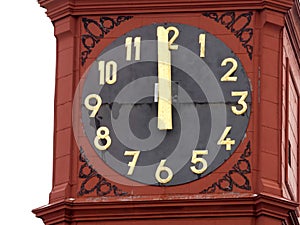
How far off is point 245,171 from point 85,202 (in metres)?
1.76

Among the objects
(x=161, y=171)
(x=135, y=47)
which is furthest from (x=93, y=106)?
(x=161, y=171)

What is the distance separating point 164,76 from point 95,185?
1.41 meters

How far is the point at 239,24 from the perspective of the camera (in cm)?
4094

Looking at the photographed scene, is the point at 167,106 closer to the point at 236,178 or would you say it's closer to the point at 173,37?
the point at 173,37

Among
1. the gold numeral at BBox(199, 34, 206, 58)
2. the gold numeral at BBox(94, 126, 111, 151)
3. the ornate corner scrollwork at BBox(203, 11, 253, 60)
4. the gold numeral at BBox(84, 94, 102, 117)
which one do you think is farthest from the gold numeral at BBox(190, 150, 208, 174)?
the ornate corner scrollwork at BBox(203, 11, 253, 60)

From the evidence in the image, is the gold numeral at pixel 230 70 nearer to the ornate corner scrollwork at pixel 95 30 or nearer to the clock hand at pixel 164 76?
the clock hand at pixel 164 76

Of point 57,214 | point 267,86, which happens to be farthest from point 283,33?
point 57,214

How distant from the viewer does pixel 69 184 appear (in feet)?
133

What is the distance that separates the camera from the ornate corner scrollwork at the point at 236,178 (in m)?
40.3

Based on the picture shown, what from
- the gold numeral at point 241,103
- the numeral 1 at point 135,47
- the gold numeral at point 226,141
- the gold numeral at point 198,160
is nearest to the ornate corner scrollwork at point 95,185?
the gold numeral at point 198,160

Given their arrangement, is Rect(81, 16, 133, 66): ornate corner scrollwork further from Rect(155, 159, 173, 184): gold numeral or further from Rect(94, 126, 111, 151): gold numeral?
Rect(155, 159, 173, 184): gold numeral

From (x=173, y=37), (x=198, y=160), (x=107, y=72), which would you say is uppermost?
(x=173, y=37)

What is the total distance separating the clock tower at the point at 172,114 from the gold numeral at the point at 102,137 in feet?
0.04

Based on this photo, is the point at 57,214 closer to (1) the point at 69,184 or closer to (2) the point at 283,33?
(1) the point at 69,184
